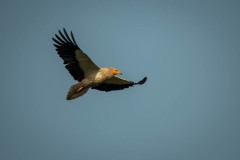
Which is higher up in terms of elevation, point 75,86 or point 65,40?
point 65,40

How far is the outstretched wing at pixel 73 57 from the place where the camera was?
62.6 ft

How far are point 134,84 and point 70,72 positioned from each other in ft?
8.03

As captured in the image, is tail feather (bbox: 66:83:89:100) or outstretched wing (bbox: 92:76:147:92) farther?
outstretched wing (bbox: 92:76:147:92)

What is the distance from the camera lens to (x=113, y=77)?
66.4 ft

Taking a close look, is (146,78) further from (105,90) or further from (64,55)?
(64,55)

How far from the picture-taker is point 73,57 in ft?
63.3

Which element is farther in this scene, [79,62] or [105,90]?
[105,90]

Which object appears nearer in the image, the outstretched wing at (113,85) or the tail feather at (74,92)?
the tail feather at (74,92)

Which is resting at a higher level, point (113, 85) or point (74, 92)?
point (113, 85)

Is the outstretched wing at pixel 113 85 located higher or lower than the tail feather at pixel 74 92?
higher

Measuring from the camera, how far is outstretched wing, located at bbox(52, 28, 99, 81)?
62.6ft

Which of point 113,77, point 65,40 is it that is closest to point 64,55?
point 65,40

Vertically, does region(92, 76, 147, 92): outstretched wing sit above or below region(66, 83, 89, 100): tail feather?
above

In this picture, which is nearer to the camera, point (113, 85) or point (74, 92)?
point (74, 92)
